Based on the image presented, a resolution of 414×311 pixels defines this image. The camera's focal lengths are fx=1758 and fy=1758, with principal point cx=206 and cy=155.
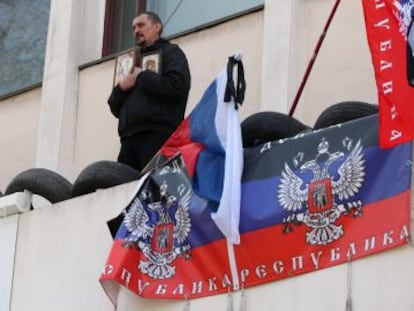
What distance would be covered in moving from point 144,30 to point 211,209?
7.16ft

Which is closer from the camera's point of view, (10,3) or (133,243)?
(133,243)

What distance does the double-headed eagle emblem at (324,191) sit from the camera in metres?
10.8

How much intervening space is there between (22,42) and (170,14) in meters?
2.03

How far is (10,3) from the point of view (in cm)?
1750

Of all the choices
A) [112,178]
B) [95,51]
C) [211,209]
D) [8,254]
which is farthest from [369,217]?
[95,51]

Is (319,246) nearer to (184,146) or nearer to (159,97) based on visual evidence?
(184,146)

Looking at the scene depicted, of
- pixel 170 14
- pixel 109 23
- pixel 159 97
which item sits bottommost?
pixel 159 97

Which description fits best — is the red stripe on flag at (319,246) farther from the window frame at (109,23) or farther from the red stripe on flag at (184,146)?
the window frame at (109,23)

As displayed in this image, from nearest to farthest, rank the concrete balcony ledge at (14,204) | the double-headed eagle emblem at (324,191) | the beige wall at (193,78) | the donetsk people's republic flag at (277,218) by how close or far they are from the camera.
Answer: the donetsk people's republic flag at (277,218) < the double-headed eagle emblem at (324,191) < the concrete balcony ledge at (14,204) < the beige wall at (193,78)

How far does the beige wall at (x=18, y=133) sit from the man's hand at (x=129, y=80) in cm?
317

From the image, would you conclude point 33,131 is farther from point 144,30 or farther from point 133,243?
point 133,243

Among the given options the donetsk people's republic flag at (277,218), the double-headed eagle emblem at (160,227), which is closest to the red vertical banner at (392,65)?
the donetsk people's republic flag at (277,218)

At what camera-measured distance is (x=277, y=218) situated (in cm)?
1123

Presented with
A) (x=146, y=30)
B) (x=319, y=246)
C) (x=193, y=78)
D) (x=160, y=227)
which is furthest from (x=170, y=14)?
(x=319, y=246)
